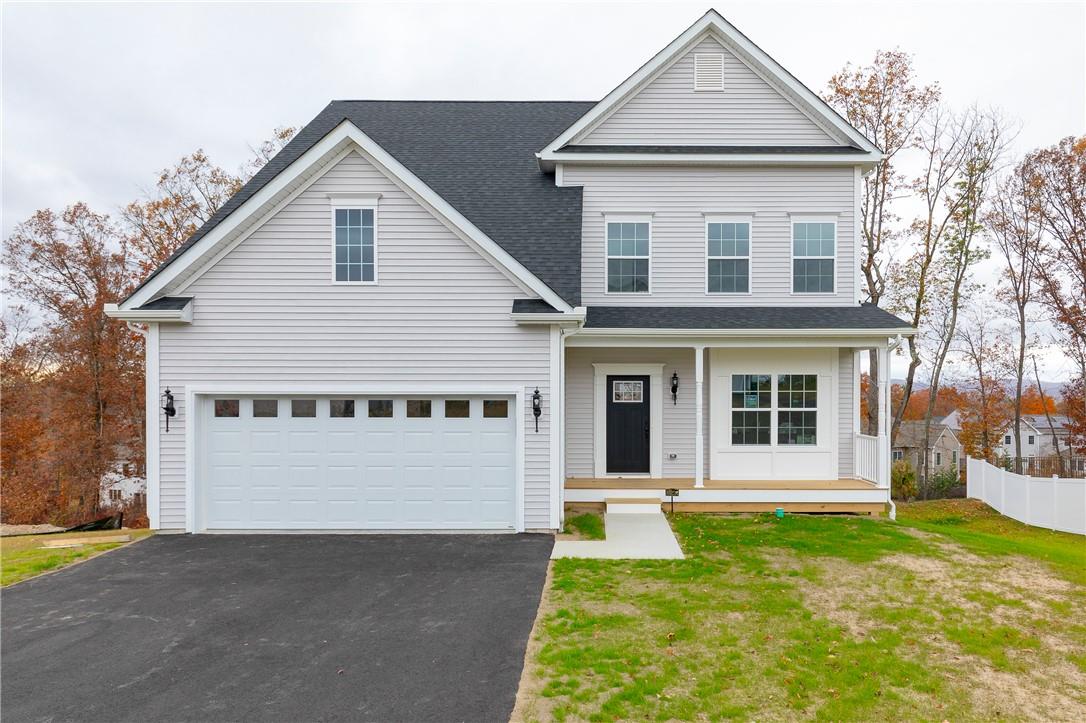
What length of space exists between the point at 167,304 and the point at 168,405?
1642mm

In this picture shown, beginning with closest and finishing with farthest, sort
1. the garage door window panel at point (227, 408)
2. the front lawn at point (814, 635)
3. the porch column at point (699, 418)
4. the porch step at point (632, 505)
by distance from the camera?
the front lawn at point (814, 635) < the garage door window panel at point (227, 408) < the porch step at point (632, 505) < the porch column at point (699, 418)

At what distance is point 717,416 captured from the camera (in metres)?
11.8

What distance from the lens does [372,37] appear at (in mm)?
20047

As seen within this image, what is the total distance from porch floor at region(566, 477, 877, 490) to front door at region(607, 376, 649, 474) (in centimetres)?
32

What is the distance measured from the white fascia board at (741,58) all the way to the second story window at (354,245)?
14.5 ft

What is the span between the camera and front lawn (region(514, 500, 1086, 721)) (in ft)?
14.3

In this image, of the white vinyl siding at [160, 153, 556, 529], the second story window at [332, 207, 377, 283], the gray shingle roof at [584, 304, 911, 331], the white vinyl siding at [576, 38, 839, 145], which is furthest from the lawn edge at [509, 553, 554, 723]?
the white vinyl siding at [576, 38, 839, 145]

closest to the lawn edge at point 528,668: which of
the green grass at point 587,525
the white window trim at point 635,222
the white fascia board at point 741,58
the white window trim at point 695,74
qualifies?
the green grass at point 587,525

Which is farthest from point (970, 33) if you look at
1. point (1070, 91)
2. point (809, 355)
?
point (809, 355)

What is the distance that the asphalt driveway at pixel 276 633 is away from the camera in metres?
4.45

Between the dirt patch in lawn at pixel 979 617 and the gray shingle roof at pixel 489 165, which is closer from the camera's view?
the dirt patch in lawn at pixel 979 617

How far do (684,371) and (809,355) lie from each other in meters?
2.57

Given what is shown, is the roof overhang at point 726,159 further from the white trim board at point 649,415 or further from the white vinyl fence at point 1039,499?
the white vinyl fence at point 1039,499

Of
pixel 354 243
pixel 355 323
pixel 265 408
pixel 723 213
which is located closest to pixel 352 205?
pixel 354 243
